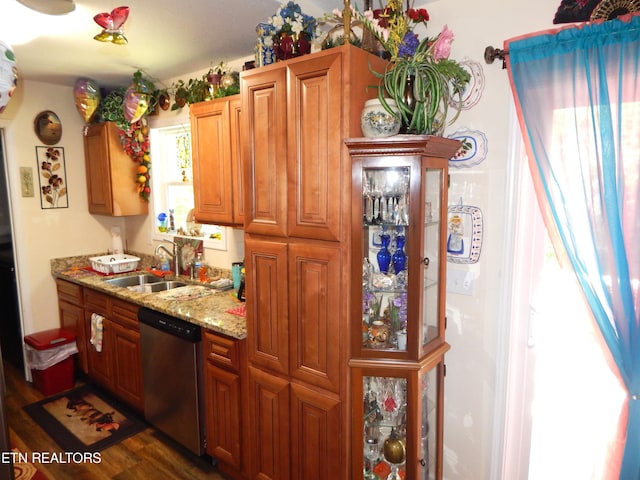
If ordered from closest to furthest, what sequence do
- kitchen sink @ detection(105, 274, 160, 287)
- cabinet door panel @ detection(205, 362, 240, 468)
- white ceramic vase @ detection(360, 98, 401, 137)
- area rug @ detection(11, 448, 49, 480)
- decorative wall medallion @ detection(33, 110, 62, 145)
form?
white ceramic vase @ detection(360, 98, 401, 137) → area rug @ detection(11, 448, 49, 480) → cabinet door panel @ detection(205, 362, 240, 468) → kitchen sink @ detection(105, 274, 160, 287) → decorative wall medallion @ detection(33, 110, 62, 145)

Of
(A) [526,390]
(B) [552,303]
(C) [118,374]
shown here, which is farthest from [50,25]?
(A) [526,390]

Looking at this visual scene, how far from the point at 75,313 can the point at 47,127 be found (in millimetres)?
1703

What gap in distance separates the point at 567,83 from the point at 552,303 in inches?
35.8

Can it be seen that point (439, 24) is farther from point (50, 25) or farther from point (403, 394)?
point (50, 25)

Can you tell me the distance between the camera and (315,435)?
1.93 metres

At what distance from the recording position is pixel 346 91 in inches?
65.6

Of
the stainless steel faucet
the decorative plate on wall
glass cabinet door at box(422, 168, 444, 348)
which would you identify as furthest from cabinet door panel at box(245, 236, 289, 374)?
the stainless steel faucet

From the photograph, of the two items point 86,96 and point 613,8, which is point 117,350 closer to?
point 86,96

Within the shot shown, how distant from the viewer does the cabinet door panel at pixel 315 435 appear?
6.09 feet

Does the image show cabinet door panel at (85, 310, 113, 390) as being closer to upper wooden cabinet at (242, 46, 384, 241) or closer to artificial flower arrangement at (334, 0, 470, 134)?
upper wooden cabinet at (242, 46, 384, 241)

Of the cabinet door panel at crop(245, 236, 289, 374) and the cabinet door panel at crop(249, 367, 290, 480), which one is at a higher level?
the cabinet door panel at crop(245, 236, 289, 374)

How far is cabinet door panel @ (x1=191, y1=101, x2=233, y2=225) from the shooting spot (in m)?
2.66

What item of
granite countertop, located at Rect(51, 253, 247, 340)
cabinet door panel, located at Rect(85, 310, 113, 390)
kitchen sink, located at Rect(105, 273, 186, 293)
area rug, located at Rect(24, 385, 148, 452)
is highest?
granite countertop, located at Rect(51, 253, 247, 340)

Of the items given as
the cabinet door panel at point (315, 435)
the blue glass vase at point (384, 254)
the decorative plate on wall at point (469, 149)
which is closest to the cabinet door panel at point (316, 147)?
the blue glass vase at point (384, 254)
